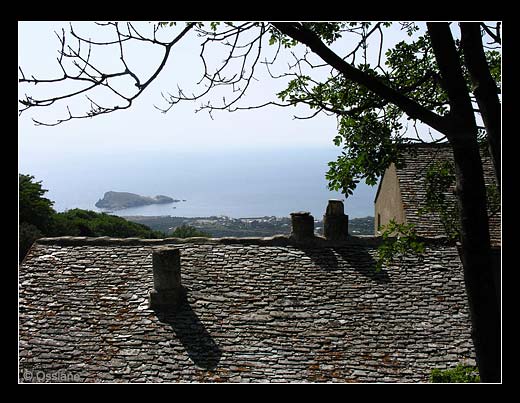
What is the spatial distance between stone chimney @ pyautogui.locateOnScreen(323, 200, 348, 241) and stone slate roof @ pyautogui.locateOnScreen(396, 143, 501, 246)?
2244 millimetres

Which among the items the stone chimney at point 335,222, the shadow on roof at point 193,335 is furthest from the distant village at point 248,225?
the shadow on roof at point 193,335

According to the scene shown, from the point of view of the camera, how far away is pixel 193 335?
1228 centimetres

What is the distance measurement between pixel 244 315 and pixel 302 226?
136 inches

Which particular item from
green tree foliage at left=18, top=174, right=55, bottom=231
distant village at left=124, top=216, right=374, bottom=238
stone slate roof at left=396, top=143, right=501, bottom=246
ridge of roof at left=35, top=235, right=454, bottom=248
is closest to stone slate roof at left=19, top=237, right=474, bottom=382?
ridge of roof at left=35, top=235, right=454, bottom=248

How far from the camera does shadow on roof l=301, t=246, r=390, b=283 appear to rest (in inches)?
559

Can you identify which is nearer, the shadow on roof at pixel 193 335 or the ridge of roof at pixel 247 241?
the shadow on roof at pixel 193 335

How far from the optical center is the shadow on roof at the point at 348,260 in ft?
46.5

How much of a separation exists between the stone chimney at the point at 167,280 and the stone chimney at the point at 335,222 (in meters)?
4.27

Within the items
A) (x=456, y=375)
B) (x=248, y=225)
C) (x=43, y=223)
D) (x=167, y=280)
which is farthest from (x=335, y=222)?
(x=248, y=225)

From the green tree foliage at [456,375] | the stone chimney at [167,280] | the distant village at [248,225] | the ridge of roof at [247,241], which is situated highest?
the distant village at [248,225]

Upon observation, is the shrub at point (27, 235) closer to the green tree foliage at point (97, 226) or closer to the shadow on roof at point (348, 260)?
the green tree foliage at point (97, 226)

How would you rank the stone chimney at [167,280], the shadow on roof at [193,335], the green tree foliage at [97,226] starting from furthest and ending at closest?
the green tree foliage at [97,226]
the stone chimney at [167,280]
the shadow on roof at [193,335]
